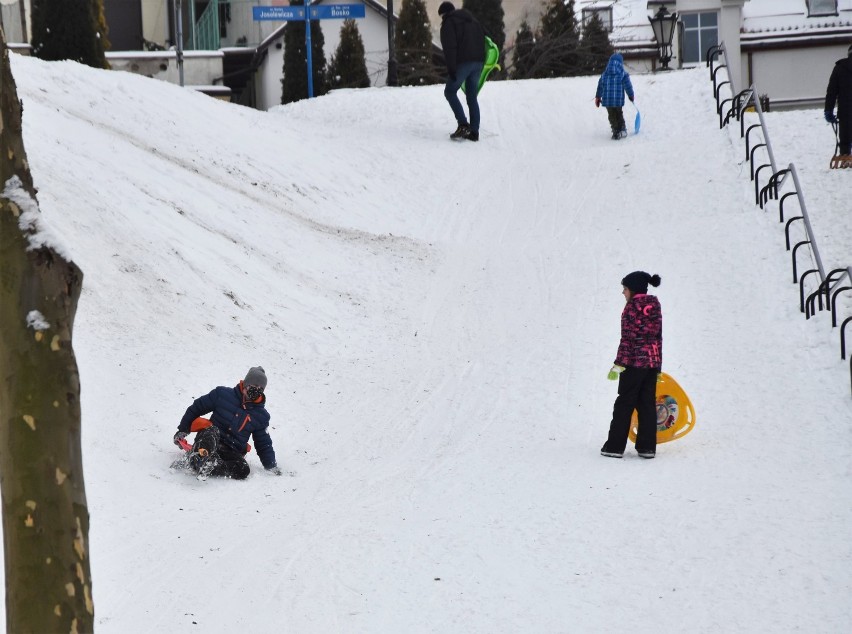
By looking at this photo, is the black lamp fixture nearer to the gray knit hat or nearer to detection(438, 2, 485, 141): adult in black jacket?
detection(438, 2, 485, 141): adult in black jacket

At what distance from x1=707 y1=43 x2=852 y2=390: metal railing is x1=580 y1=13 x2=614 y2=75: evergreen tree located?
11.3 meters

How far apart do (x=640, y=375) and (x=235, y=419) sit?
117 inches

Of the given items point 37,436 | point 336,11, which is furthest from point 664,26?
point 37,436

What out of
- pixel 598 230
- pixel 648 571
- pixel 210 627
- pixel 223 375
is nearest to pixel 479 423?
pixel 223 375

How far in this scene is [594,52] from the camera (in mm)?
35312

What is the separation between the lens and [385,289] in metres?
14.1

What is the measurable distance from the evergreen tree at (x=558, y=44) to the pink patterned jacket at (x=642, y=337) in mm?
24853

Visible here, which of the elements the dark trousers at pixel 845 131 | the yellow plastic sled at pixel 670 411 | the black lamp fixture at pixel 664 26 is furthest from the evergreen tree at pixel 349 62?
the yellow plastic sled at pixel 670 411

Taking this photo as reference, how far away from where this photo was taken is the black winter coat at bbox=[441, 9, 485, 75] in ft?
64.4

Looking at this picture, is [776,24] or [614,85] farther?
[776,24]

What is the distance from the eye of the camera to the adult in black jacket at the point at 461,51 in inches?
774

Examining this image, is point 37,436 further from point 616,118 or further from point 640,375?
point 616,118

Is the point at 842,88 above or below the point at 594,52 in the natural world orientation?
below

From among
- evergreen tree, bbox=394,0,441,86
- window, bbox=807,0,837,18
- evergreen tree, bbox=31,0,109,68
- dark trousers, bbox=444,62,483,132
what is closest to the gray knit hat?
dark trousers, bbox=444,62,483,132
